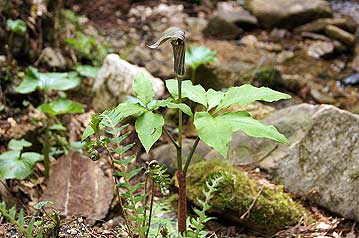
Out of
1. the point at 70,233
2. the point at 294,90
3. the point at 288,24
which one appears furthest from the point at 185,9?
the point at 70,233

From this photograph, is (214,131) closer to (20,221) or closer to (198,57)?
(20,221)

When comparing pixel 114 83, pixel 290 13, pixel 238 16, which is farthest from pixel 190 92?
pixel 290 13

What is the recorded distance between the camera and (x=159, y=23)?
6352mm

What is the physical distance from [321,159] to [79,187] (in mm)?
1405

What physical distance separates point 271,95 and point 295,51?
4.41 meters

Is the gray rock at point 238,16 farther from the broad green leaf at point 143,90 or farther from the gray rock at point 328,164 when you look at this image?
the broad green leaf at point 143,90

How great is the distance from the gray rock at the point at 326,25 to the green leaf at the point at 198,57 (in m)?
2.58

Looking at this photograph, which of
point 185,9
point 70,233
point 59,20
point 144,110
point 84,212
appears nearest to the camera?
point 144,110

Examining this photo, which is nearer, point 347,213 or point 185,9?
point 347,213

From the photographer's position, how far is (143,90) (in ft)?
5.89

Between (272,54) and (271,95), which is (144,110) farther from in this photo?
(272,54)

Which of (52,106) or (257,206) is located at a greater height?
(52,106)

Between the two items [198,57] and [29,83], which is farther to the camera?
[198,57]

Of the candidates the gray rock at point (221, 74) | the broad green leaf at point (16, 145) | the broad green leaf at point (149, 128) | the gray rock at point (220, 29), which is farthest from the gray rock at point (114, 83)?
the gray rock at point (220, 29)
